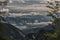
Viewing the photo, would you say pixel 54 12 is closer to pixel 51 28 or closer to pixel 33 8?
pixel 51 28

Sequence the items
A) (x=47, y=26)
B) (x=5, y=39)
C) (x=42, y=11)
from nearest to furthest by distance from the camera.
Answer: (x=5, y=39) < (x=47, y=26) < (x=42, y=11)

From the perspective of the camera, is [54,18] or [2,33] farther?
[54,18]

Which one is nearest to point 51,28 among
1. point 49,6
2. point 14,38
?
point 49,6

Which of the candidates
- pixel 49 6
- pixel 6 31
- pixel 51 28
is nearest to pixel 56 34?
pixel 51 28

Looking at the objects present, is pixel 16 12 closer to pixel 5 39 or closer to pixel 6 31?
pixel 6 31

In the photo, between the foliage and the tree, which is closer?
the foliage

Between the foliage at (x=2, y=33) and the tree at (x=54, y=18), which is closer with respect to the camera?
the foliage at (x=2, y=33)

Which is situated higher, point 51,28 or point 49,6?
point 49,6

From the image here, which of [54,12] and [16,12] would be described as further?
[16,12]

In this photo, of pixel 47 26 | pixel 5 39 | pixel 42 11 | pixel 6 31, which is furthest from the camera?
pixel 42 11
